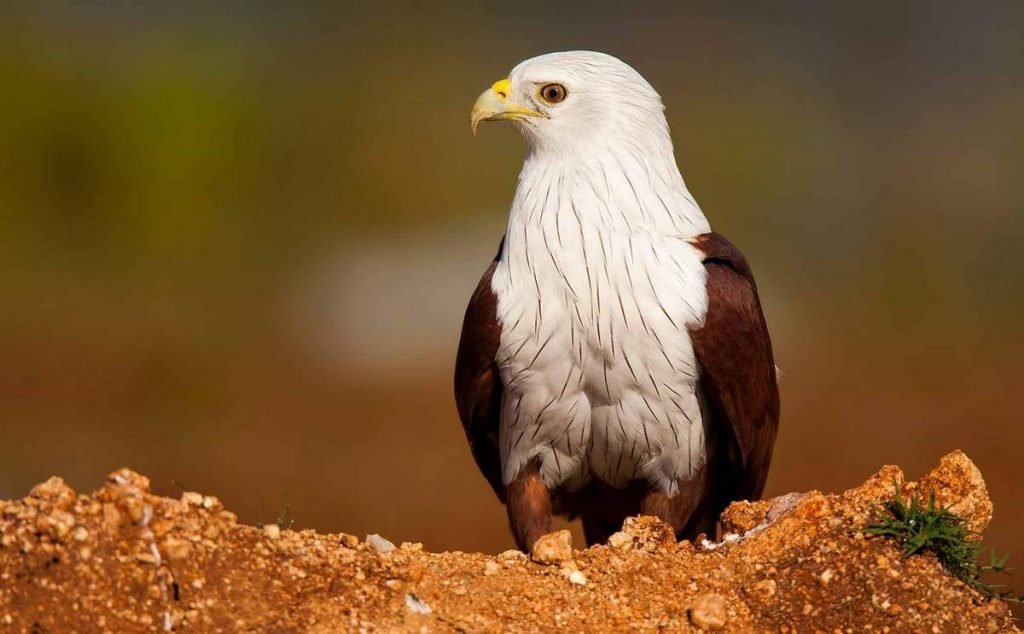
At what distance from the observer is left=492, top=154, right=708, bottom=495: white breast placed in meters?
6.49

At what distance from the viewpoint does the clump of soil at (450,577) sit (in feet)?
14.5

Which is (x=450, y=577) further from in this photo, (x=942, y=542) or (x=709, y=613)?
(x=942, y=542)

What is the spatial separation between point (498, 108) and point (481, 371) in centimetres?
139

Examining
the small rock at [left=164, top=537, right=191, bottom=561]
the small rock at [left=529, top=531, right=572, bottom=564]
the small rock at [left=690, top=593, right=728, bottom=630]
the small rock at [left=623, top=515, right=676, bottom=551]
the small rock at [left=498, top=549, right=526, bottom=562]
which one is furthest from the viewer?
the small rock at [left=623, top=515, right=676, bottom=551]

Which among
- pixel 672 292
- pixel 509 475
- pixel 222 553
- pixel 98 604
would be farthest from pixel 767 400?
pixel 98 604

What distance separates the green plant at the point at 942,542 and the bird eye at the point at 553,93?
9.26 feet

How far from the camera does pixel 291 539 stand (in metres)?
4.94

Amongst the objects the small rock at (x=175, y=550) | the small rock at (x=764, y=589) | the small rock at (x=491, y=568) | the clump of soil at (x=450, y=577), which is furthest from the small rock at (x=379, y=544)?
the small rock at (x=764, y=589)

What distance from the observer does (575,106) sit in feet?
22.8

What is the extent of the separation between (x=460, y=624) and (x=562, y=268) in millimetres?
2191

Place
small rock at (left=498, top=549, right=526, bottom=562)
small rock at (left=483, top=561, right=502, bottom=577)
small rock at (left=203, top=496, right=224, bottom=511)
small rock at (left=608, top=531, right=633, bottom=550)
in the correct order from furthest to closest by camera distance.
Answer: small rock at (left=608, top=531, right=633, bottom=550), small rock at (left=498, top=549, right=526, bottom=562), small rock at (left=483, top=561, right=502, bottom=577), small rock at (left=203, top=496, right=224, bottom=511)

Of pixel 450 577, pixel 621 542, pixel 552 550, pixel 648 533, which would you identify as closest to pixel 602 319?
pixel 648 533

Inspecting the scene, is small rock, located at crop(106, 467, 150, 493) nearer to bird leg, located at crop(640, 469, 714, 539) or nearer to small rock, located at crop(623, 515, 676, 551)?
small rock, located at crop(623, 515, 676, 551)

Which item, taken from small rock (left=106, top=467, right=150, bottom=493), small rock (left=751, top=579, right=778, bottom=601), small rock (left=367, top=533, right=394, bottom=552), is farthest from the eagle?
small rock (left=106, top=467, right=150, bottom=493)
